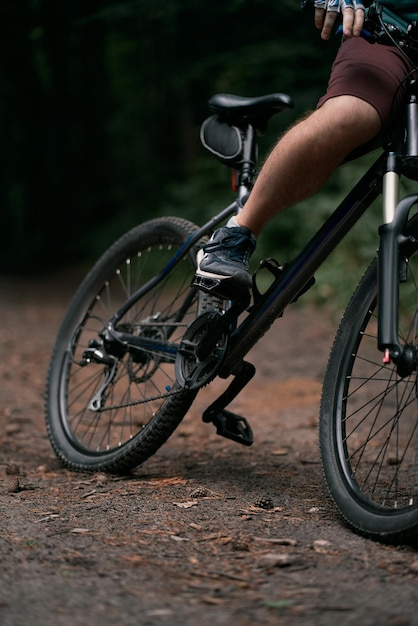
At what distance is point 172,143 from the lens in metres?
13.2

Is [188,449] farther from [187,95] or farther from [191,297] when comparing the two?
[187,95]

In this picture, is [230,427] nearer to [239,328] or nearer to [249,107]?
[239,328]

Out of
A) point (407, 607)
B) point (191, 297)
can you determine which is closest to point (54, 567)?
point (407, 607)

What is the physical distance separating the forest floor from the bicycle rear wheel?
0.13 m

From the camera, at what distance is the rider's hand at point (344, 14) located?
7.68 feet

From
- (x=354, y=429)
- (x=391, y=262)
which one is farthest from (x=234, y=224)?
(x=354, y=429)

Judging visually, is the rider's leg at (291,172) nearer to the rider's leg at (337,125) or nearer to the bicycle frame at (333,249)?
the rider's leg at (337,125)

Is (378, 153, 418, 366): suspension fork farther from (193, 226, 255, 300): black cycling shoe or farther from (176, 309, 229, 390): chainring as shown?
(176, 309, 229, 390): chainring

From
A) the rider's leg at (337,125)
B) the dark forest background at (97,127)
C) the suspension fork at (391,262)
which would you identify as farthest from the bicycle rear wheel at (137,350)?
the dark forest background at (97,127)

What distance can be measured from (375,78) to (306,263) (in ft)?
2.20

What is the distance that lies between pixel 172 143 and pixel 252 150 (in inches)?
400

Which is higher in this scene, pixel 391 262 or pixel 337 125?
pixel 337 125

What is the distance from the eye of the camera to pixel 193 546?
237cm

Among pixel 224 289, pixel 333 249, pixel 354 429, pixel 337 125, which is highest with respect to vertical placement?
pixel 337 125
